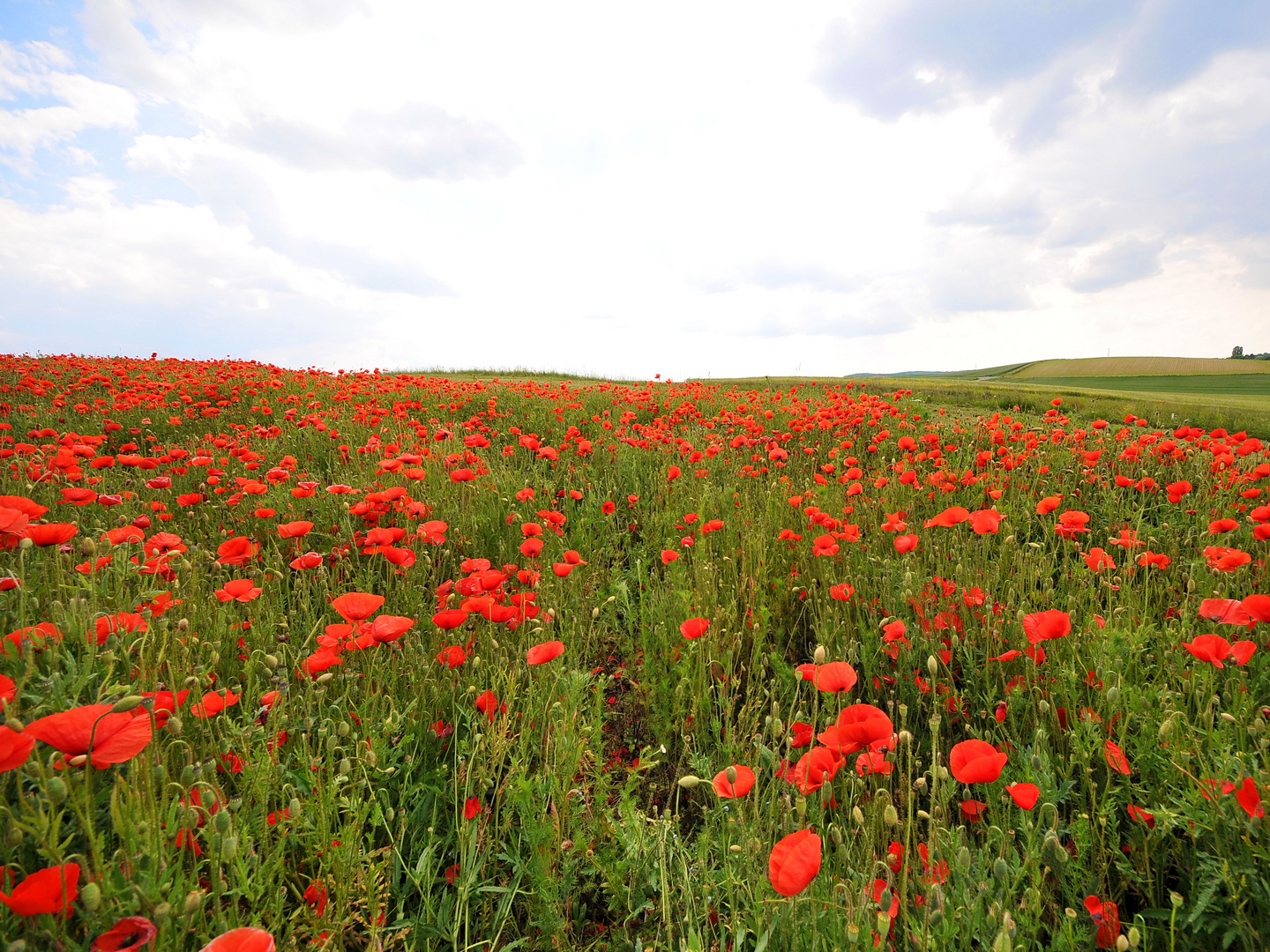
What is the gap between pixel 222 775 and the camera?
5.17 ft

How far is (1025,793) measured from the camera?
1156 millimetres

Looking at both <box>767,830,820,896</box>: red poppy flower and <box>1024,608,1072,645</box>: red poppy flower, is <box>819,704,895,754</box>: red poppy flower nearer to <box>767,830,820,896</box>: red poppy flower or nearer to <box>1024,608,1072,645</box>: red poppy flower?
<box>767,830,820,896</box>: red poppy flower

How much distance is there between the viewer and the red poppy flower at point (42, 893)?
880 millimetres

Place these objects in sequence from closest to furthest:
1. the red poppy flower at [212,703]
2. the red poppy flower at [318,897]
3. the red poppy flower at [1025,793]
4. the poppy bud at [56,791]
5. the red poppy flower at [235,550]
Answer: the poppy bud at [56,791] → the red poppy flower at [1025,793] → the red poppy flower at [318,897] → the red poppy flower at [212,703] → the red poppy flower at [235,550]

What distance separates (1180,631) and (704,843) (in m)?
1.96

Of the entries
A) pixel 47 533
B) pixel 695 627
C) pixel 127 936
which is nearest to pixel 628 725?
pixel 695 627

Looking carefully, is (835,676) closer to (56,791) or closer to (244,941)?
(244,941)

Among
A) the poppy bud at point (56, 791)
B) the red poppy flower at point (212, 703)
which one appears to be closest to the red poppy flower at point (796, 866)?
the poppy bud at point (56, 791)

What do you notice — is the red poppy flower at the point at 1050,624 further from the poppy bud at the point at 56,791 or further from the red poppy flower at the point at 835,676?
the poppy bud at the point at 56,791

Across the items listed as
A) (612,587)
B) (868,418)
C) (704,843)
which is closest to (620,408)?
(868,418)

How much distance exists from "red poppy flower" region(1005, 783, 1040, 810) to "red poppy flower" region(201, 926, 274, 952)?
4.46ft

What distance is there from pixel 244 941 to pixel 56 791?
44 centimetres

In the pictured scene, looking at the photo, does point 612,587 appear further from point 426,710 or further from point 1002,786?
point 1002,786

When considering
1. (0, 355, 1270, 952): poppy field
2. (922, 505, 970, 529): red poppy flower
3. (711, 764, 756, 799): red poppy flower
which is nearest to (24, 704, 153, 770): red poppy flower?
(0, 355, 1270, 952): poppy field
